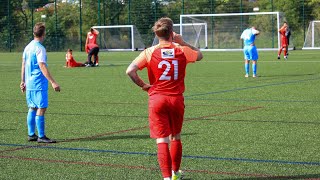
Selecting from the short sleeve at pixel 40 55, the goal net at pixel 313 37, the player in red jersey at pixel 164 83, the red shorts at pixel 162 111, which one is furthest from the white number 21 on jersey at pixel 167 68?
the goal net at pixel 313 37

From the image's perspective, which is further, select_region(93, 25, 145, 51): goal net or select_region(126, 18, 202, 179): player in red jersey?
select_region(93, 25, 145, 51): goal net

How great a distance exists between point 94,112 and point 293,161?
263 inches

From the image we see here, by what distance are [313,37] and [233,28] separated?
239 inches

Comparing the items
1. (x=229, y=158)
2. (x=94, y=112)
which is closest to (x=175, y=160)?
(x=229, y=158)

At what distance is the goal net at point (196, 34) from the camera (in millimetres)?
50625

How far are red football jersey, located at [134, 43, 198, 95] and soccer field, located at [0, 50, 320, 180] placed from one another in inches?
46.3

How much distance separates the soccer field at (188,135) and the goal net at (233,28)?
101ft

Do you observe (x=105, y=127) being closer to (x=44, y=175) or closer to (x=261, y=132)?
(x=261, y=132)

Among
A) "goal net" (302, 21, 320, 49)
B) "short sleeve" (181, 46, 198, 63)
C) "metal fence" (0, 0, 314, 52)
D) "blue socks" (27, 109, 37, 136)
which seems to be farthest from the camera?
"metal fence" (0, 0, 314, 52)

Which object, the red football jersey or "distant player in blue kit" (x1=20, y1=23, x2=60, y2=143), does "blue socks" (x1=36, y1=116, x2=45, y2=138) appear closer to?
"distant player in blue kit" (x1=20, y1=23, x2=60, y2=143)

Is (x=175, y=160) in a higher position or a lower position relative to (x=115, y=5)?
lower

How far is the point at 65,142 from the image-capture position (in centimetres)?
1080

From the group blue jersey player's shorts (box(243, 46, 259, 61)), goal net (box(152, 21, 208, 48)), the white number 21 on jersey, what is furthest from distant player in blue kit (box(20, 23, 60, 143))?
goal net (box(152, 21, 208, 48))

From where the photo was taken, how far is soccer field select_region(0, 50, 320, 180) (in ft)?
27.9
